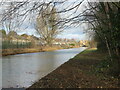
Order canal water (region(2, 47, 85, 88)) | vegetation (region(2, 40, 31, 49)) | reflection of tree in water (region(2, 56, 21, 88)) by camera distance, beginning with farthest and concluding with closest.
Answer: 1. vegetation (region(2, 40, 31, 49))
2. canal water (region(2, 47, 85, 88))
3. reflection of tree in water (region(2, 56, 21, 88))

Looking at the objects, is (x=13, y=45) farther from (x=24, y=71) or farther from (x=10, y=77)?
(x=10, y=77)

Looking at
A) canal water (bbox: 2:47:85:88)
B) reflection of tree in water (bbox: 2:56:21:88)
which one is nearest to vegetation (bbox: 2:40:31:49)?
canal water (bbox: 2:47:85:88)

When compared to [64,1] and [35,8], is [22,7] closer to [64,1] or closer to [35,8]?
[35,8]

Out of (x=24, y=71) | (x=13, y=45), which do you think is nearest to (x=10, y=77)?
(x=24, y=71)

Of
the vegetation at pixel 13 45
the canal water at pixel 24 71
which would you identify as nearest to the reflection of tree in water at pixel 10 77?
the canal water at pixel 24 71

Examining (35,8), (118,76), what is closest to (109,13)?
(118,76)

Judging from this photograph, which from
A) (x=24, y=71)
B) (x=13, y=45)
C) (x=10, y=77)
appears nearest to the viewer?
(x=10, y=77)

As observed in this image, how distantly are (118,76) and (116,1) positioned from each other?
9.61 feet

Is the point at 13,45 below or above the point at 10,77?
above

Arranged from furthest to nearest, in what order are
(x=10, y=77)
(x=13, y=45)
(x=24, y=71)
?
(x=13, y=45) < (x=24, y=71) < (x=10, y=77)

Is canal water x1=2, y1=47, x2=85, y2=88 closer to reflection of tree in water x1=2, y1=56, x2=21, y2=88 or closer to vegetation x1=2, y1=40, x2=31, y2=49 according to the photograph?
reflection of tree in water x1=2, y1=56, x2=21, y2=88

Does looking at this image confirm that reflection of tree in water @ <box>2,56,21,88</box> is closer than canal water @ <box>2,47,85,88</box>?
Yes

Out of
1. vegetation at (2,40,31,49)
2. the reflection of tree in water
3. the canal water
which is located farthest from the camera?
vegetation at (2,40,31,49)

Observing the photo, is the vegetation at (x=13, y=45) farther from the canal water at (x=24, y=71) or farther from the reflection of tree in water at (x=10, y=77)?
the reflection of tree in water at (x=10, y=77)
